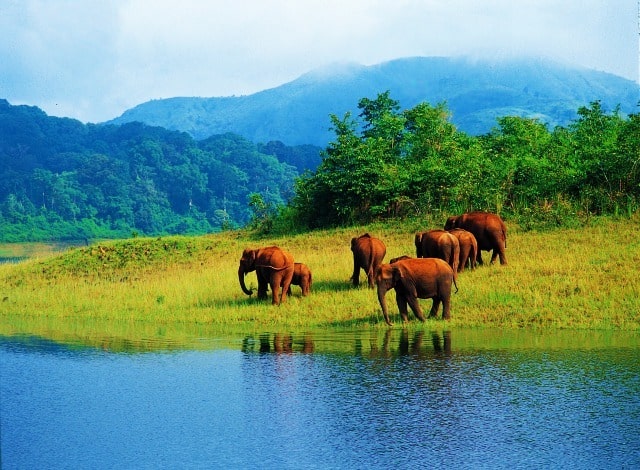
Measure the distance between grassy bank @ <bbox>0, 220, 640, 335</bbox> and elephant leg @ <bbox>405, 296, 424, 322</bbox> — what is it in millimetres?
201

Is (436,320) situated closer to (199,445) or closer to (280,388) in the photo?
(280,388)

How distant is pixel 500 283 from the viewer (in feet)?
71.7

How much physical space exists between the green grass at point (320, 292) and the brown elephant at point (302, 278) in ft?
0.80

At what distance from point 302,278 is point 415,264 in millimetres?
4816

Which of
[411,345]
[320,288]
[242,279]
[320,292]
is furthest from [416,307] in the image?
[242,279]

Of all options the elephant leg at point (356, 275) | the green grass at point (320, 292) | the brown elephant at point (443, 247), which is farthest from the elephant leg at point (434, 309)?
the elephant leg at point (356, 275)

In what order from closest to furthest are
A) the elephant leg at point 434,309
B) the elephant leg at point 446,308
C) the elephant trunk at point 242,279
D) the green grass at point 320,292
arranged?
the elephant leg at point 446,308
the elephant leg at point 434,309
the green grass at point 320,292
the elephant trunk at point 242,279

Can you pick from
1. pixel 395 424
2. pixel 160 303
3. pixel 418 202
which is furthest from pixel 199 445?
pixel 418 202

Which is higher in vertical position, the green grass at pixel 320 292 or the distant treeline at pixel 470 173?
the distant treeline at pixel 470 173

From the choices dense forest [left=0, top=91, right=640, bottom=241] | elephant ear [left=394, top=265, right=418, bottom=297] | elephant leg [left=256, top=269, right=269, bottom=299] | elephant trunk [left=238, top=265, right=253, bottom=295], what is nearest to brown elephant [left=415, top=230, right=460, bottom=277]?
elephant ear [left=394, top=265, right=418, bottom=297]

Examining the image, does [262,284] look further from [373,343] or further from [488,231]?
[488,231]

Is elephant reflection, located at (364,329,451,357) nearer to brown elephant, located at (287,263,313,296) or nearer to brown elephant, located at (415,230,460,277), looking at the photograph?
brown elephant, located at (415,230,460,277)

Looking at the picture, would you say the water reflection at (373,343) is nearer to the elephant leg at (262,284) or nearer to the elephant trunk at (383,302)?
the elephant trunk at (383,302)

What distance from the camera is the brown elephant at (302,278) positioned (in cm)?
2273
